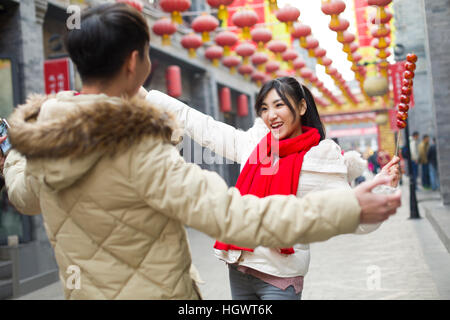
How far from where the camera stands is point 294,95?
2852 mm

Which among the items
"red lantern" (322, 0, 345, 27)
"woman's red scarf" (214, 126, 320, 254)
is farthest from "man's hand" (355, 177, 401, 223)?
"red lantern" (322, 0, 345, 27)

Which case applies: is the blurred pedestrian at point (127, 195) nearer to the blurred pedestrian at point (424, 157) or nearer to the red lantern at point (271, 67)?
the red lantern at point (271, 67)

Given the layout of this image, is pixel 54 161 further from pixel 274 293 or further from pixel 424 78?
pixel 424 78

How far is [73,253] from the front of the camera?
1.74m

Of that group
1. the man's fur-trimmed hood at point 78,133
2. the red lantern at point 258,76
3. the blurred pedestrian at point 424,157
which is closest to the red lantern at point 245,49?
the red lantern at point 258,76

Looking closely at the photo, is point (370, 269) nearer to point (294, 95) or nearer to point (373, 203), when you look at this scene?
point (294, 95)

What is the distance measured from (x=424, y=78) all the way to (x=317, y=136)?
19.2m

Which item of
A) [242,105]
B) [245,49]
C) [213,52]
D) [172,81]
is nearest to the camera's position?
[172,81]

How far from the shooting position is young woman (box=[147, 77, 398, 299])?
260 cm

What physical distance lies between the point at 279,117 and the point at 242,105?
680 inches

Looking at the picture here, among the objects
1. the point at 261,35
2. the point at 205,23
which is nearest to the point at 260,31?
the point at 261,35

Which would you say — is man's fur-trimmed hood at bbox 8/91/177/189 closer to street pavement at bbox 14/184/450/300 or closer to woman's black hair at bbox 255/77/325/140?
woman's black hair at bbox 255/77/325/140

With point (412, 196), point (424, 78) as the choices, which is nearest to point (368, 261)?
point (412, 196)

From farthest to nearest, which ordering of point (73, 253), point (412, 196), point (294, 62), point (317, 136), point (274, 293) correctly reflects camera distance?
1. point (294, 62)
2. point (412, 196)
3. point (317, 136)
4. point (274, 293)
5. point (73, 253)
